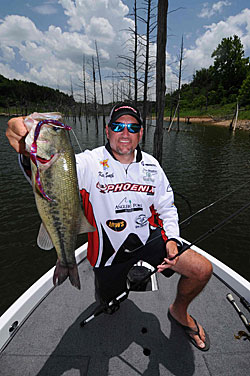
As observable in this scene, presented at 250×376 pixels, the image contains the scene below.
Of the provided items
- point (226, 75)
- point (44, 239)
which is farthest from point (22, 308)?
point (226, 75)

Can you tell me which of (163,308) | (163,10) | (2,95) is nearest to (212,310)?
(163,308)

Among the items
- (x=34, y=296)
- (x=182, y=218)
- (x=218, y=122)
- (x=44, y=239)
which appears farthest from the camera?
(x=218, y=122)

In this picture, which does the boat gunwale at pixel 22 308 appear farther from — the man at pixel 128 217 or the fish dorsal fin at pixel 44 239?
the fish dorsal fin at pixel 44 239

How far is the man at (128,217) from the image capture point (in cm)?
264

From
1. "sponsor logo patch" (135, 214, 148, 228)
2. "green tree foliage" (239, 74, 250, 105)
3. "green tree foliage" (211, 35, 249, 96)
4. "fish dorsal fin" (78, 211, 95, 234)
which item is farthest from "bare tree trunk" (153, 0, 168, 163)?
"green tree foliage" (211, 35, 249, 96)

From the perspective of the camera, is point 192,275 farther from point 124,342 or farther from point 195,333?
point 124,342

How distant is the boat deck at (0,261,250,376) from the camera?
2475mm

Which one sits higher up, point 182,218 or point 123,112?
point 123,112

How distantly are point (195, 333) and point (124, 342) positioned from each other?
100 cm

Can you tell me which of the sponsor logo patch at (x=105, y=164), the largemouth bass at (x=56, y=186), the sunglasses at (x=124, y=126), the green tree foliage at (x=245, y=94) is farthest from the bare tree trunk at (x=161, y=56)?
the green tree foliage at (x=245, y=94)

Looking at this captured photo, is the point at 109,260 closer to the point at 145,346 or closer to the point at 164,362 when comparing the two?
the point at 145,346

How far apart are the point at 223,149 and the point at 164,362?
1021 inches

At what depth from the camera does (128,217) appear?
269 centimetres

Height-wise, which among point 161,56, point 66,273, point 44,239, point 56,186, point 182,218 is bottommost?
point 182,218
